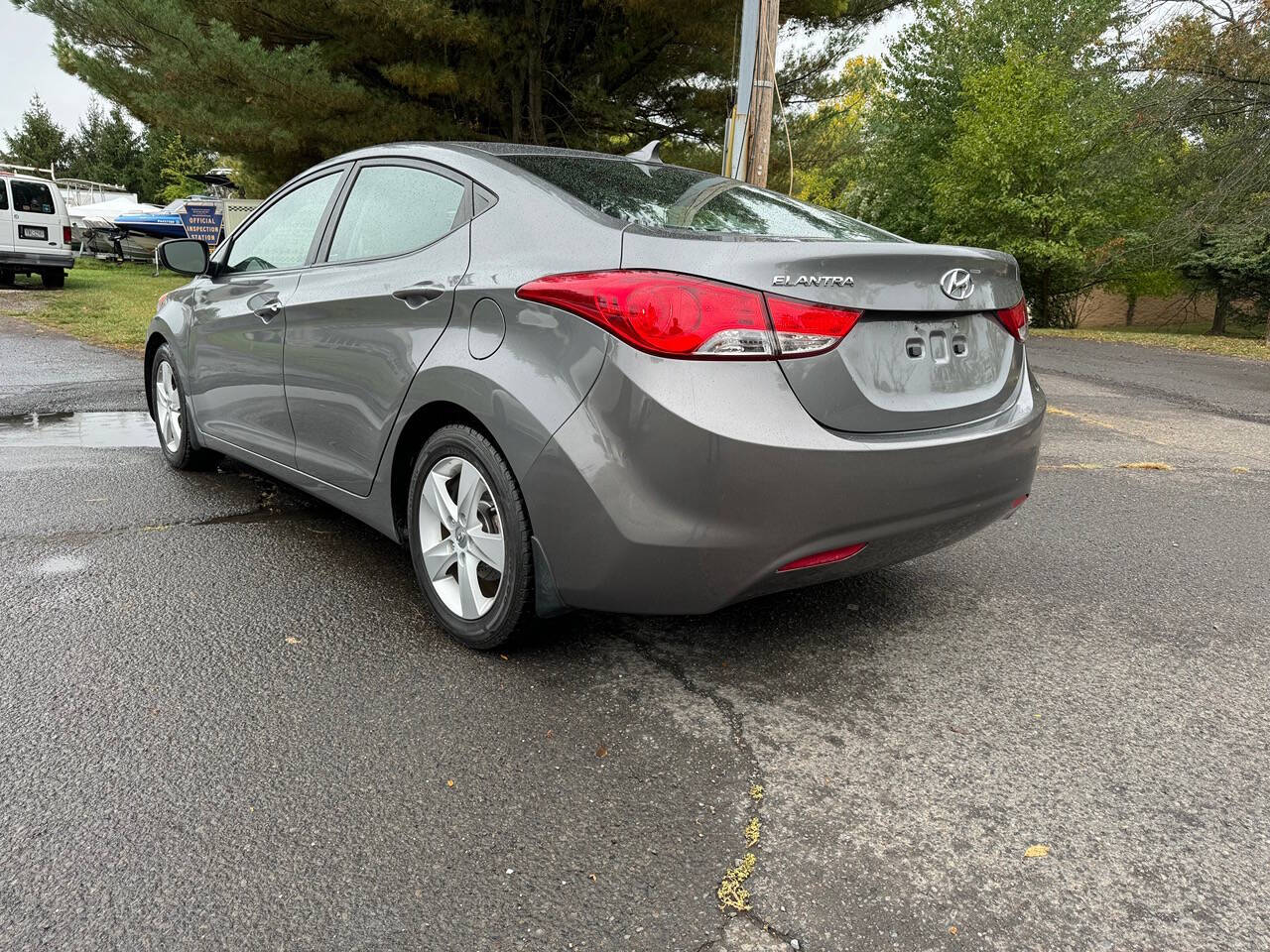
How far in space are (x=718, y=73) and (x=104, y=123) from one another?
46.8 metres

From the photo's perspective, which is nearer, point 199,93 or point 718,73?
point 199,93

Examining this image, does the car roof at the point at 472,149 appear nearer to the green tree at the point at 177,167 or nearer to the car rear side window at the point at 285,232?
the car rear side window at the point at 285,232

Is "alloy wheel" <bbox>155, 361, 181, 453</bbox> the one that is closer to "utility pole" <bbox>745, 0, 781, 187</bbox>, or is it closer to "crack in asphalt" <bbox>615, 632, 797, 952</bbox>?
"crack in asphalt" <bbox>615, 632, 797, 952</bbox>

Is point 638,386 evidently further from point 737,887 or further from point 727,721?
point 737,887

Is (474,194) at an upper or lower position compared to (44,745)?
upper

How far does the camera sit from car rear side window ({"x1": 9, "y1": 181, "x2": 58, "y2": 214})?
57.7ft

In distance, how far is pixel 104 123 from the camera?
49562 millimetres

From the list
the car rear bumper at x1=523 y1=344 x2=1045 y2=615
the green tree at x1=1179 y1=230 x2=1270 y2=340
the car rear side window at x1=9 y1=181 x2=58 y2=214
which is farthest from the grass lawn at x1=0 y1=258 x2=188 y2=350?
the green tree at x1=1179 y1=230 x2=1270 y2=340

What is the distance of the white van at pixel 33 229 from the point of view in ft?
56.8

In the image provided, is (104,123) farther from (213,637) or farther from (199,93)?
(213,637)

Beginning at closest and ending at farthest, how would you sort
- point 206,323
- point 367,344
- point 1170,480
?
point 367,344 < point 206,323 < point 1170,480

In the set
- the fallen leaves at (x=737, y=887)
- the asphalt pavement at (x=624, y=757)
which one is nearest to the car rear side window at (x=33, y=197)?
the asphalt pavement at (x=624, y=757)

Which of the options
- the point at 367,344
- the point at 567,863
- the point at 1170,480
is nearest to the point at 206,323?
the point at 367,344

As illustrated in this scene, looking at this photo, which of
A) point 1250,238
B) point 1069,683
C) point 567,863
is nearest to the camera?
point 567,863
